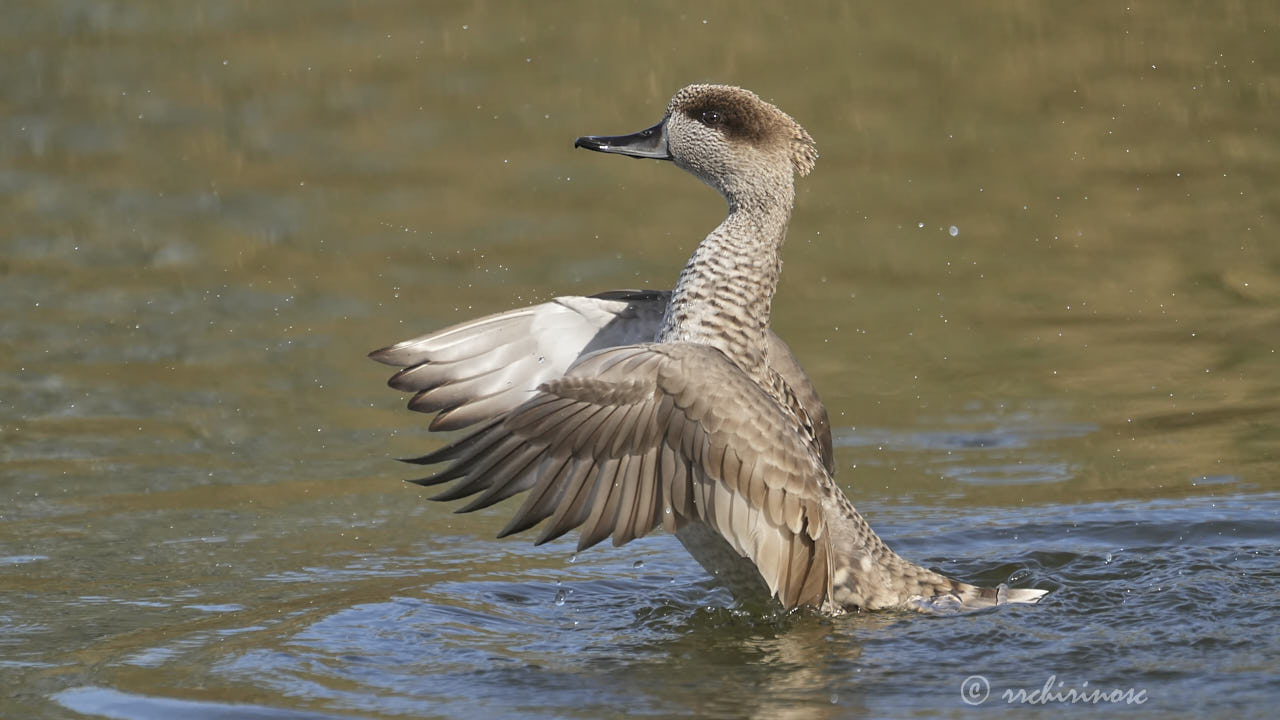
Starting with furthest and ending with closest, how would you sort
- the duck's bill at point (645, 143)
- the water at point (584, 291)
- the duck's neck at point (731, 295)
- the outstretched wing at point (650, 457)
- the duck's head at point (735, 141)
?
the duck's bill at point (645, 143) → the duck's head at point (735, 141) → the duck's neck at point (731, 295) → the water at point (584, 291) → the outstretched wing at point (650, 457)

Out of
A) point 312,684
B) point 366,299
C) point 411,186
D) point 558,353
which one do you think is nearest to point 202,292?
point 366,299

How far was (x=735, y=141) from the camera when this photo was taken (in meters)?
6.06

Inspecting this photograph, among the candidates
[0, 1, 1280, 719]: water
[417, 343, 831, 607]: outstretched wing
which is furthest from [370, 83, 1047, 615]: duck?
[0, 1, 1280, 719]: water

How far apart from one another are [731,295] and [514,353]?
847 mm

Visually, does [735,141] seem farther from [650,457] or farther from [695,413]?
[650,457]

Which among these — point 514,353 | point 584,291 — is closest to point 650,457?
point 514,353

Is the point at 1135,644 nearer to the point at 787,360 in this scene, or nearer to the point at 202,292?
the point at 787,360

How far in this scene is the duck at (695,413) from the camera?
5.13m

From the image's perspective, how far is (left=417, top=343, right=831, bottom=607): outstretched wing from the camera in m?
5.09

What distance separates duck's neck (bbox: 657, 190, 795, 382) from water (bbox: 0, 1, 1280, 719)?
92 centimetres

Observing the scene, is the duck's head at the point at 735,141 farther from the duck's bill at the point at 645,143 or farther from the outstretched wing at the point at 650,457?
the outstretched wing at the point at 650,457

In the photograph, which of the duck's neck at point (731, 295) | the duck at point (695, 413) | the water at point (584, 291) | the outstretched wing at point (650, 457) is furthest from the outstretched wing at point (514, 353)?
the outstretched wing at point (650, 457)

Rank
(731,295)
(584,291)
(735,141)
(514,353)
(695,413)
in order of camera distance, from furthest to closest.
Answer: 1. (584,291)
2. (514,353)
3. (735,141)
4. (731,295)
5. (695,413)

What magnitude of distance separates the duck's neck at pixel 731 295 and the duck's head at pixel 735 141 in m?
0.09
